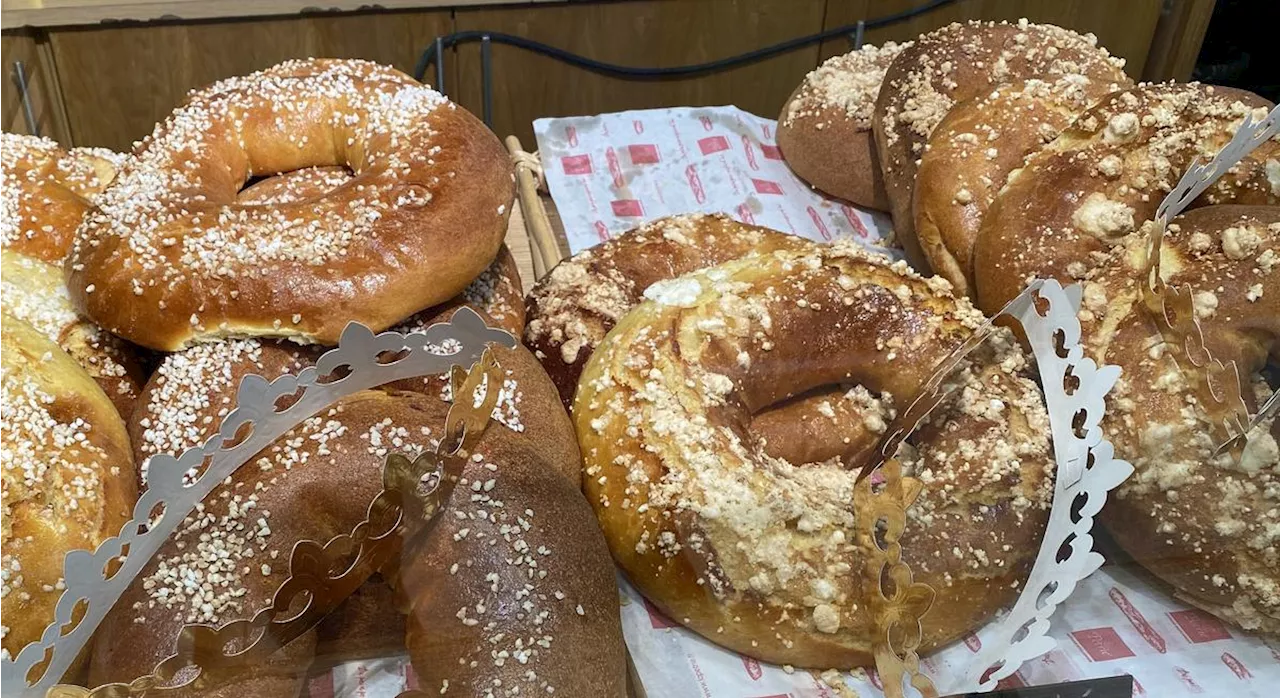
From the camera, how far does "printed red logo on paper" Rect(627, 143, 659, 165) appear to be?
234 centimetres

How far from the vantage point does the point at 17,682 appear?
2.74 feet

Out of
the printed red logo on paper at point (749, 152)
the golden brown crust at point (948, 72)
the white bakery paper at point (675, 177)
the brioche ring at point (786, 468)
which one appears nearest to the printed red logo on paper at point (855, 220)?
the white bakery paper at point (675, 177)

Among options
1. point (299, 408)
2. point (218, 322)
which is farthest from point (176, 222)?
point (299, 408)

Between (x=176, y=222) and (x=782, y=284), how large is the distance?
0.90m

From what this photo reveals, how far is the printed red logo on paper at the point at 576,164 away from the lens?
229cm

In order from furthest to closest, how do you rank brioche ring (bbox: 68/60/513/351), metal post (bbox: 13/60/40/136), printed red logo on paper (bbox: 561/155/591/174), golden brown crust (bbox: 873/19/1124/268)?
printed red logo on paper (bbox: 561/155/591/174)
golden brown crust (bbox: 873/19/1124/268)
metal post (bbox: 13/60/40/136)
brioche ring (bbox: 68/60/513/351)

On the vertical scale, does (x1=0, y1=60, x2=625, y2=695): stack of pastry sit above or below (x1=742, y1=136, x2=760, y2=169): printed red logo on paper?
above

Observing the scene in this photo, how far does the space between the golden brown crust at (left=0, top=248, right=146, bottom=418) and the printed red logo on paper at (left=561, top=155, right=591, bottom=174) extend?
3.58ft

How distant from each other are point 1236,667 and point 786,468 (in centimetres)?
59

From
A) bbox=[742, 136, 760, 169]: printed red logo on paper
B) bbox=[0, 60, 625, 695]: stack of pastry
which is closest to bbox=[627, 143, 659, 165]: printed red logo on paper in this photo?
bbox=[742, 136, 760, 169]: printed red logo on paper

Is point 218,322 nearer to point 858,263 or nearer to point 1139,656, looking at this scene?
point 858,263

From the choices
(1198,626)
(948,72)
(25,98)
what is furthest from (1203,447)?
(25,98)

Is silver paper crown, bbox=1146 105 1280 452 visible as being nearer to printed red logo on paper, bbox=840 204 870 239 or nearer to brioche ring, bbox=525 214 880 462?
brioche ring, bbox=525 214 880 462

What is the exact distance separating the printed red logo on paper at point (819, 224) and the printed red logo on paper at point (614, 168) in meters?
0.44
